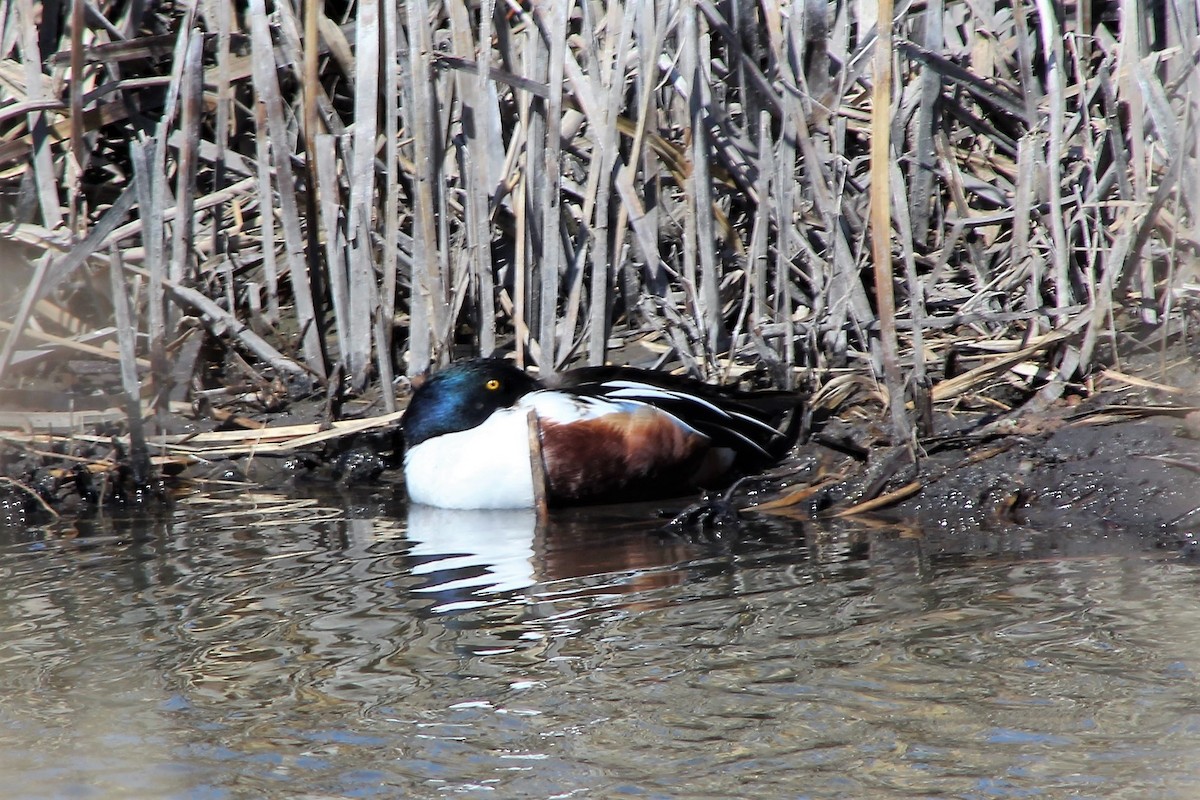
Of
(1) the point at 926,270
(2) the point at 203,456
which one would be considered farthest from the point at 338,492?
(1) the point at 926,270

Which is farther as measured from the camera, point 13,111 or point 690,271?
point 13,111

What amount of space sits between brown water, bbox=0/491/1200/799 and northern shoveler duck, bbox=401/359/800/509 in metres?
0.45

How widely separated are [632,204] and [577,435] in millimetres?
952

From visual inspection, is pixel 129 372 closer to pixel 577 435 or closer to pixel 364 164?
pixel 364 164

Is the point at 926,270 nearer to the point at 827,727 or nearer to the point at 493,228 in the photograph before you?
the point at 493,228

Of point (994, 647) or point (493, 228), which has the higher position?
point (493, 228)

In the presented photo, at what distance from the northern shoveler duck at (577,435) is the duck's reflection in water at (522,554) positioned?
0.12m

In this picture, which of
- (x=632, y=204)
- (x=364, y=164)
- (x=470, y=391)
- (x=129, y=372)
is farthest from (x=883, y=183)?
(x=129, y=372)

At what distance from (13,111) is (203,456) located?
1.85 m

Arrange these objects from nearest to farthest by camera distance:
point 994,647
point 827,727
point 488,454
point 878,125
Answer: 1. point 827,727
2. point 994,647
3. point 878,125
4. point 488,454

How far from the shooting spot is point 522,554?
4641 millimetres

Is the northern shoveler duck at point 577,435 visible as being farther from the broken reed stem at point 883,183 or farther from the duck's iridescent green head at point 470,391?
the broken reed stem at point 883,183

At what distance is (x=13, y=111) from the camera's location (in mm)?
6109

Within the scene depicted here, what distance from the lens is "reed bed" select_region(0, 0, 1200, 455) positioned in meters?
5.18
